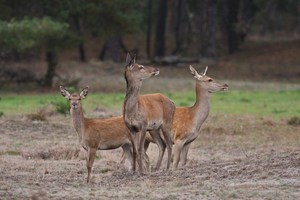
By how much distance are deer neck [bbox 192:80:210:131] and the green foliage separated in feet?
49.6

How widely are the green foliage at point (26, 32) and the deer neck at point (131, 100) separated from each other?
17150mm

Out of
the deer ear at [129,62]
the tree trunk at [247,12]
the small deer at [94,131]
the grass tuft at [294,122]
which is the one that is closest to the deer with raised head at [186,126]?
the small deer at [94,131]

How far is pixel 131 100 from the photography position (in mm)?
15062

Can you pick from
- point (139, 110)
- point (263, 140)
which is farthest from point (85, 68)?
point (139, 110)

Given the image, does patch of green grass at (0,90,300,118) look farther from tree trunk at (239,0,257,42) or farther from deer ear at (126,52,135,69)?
tree trunk at (239,0,257,42)

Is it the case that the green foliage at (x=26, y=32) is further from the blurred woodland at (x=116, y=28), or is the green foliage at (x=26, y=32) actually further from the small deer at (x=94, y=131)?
the small deer at (x=94, y=131)

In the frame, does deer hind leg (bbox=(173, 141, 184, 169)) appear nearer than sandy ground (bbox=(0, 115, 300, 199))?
No

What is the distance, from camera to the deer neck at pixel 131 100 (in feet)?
49.4

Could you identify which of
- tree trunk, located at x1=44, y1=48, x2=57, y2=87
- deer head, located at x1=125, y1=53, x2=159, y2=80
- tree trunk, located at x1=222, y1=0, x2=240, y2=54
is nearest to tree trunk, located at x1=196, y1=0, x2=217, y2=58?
tree trunk, located at x1=222, y1=0, x2=240, y2=54

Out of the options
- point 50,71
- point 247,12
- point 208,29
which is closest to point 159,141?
point 50,71

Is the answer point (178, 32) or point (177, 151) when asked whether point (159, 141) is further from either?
point (178, 32)

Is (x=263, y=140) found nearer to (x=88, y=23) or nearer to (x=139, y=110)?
(x=139, y=110)

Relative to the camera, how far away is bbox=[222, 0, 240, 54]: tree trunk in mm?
54756

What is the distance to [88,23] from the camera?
37.1 metres
